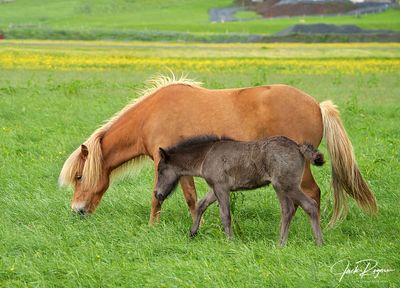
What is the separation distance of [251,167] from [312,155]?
0.63 meters

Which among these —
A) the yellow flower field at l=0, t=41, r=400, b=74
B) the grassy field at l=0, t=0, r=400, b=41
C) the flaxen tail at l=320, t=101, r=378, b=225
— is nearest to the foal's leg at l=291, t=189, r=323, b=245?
the flaxen tail at l=320, t=101, r=378, b=225

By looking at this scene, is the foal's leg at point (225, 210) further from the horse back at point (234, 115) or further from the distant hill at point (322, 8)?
the distant hill at point (322, 8)

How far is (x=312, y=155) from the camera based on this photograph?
8328 millimetres

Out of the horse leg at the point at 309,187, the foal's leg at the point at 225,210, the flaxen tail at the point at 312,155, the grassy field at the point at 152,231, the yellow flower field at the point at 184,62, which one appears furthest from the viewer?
the yellow flower field at the point at 184,62

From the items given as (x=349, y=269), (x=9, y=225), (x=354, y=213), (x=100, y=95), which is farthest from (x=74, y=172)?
(x=100, y=95)

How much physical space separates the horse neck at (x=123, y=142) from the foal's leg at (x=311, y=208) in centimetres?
238

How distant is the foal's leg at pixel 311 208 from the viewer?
27.6 ft

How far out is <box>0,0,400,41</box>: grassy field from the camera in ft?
234

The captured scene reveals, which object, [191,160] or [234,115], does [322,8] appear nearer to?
[234,115]

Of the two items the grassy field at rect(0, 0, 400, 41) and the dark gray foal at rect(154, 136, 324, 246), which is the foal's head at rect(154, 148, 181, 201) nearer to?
the dark gray foal at rect(154, 136, 324, 246)

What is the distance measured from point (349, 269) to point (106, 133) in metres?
4.39

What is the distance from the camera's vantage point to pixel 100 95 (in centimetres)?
2289

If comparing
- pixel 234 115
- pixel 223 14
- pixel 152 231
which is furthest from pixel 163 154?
pixel 223 14

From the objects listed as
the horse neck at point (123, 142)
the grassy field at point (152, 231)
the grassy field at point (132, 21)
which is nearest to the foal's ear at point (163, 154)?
the grassy field at point (152, 231)
